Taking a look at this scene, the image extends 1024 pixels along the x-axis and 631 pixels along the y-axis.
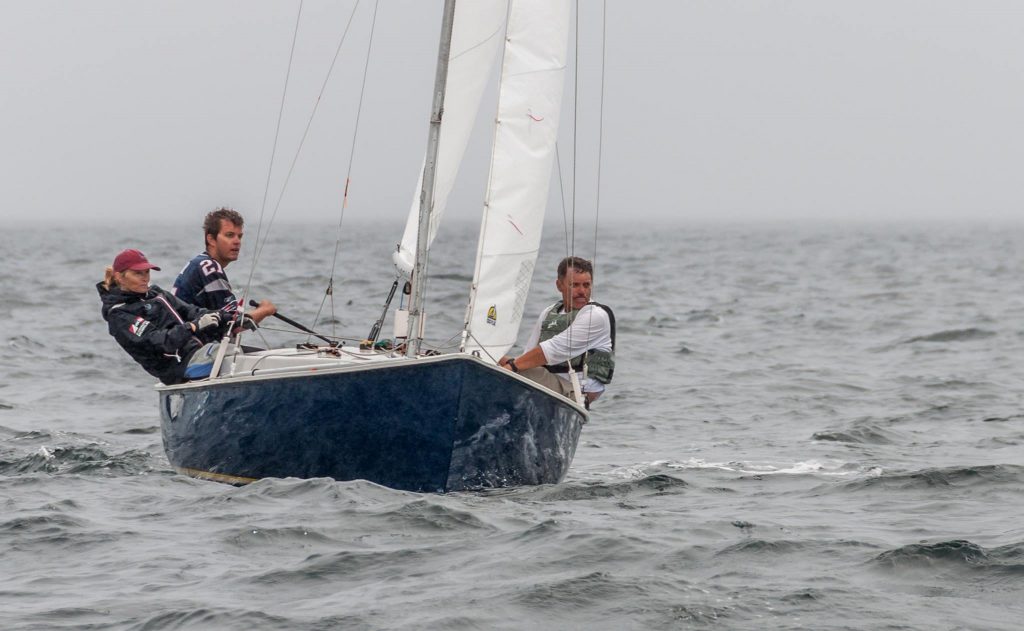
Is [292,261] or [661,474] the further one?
[292,261]

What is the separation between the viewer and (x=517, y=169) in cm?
951

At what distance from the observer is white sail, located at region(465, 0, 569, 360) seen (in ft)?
31.1

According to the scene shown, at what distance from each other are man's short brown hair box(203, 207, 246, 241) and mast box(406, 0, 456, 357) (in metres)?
1.70

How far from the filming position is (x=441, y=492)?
29.0 ft

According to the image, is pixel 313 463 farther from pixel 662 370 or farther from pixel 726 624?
pixel 662 370

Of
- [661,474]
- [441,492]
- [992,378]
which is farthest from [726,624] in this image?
[992,378]

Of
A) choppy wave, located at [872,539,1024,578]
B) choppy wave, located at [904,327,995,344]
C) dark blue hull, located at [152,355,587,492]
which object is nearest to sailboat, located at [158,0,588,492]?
dark blue hull, located at [152,355,587,492]

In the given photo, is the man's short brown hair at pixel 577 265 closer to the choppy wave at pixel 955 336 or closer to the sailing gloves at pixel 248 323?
the sailing gloves at pixel 248 323

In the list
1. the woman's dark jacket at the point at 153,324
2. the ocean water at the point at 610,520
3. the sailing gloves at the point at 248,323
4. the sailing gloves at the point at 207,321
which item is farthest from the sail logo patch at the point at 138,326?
the ocean water at the point at 610,520

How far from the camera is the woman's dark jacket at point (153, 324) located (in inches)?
376

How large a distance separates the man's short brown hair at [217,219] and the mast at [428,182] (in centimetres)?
170

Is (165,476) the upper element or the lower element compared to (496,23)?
lower

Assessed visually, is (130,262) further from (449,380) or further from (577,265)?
(577,265)

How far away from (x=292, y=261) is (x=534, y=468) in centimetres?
Result: 3786
